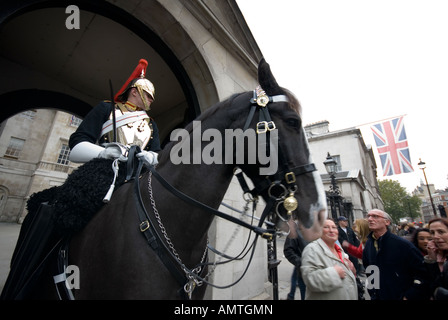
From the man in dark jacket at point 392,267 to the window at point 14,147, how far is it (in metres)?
28.9

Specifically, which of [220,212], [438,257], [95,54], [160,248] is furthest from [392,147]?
[95,54]

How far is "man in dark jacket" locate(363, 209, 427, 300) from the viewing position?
282 centimetres

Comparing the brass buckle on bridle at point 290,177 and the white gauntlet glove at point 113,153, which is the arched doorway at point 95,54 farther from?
the brass buckle on bridle at point 290,177

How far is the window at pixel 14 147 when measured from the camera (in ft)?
65.9

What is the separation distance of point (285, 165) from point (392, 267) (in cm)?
304

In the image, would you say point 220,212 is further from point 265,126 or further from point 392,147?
point 392,147

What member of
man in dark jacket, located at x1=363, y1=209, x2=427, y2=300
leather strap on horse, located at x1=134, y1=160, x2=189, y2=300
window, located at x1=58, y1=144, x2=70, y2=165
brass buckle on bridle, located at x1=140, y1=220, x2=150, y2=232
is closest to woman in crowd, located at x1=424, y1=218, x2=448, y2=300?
man in dark jacket, located at x1=363, y1=209, x2=427, y2=300

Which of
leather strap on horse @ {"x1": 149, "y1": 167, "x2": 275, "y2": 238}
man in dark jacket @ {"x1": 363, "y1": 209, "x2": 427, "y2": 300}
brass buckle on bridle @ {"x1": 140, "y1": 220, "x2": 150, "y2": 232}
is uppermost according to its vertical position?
leather strap on horse @ {"x1": 149, "y1": 167, "x2": 275, "y2": 238}

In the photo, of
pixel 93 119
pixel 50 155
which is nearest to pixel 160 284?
pixel 93 119

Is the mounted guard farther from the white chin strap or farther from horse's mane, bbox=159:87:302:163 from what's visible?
horse's mane, bbox=159:87:302:163

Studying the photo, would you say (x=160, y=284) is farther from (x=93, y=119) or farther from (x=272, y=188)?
(x=93, y=119)

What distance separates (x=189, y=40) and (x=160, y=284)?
380 cm

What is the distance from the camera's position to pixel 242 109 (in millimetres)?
1694

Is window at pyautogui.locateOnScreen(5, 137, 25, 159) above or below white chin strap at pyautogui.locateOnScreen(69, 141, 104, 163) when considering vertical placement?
above
